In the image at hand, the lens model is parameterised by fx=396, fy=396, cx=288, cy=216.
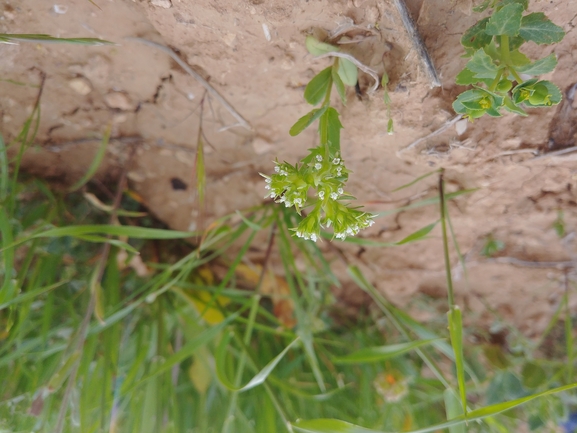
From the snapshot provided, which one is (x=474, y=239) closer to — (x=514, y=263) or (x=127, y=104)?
(x=514, y=263)

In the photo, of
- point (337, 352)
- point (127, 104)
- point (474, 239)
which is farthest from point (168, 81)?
point (337, 352)

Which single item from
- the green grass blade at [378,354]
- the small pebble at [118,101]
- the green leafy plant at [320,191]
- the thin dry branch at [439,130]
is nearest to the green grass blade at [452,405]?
the green grass blade at [378,354]

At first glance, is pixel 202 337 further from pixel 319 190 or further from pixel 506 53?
A: pixel 506 53

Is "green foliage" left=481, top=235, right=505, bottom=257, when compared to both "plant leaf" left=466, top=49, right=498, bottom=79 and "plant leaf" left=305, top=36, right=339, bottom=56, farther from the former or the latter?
"plant leaf" left=305, top=36, right=339, bottom=56

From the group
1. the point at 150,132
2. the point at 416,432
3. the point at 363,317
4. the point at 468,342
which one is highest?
the point at 150,132

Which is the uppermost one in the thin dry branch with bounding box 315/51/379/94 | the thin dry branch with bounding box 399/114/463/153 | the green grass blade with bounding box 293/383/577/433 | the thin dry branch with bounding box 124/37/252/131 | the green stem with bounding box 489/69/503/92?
the thin dry branch with bounding box 124/37/252/131

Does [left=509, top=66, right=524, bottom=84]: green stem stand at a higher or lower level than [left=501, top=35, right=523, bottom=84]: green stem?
lower

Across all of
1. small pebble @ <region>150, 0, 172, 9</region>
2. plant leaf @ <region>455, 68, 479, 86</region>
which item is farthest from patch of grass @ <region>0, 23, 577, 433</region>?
small pebble @ <region>150, 0, 172, 9</region>
